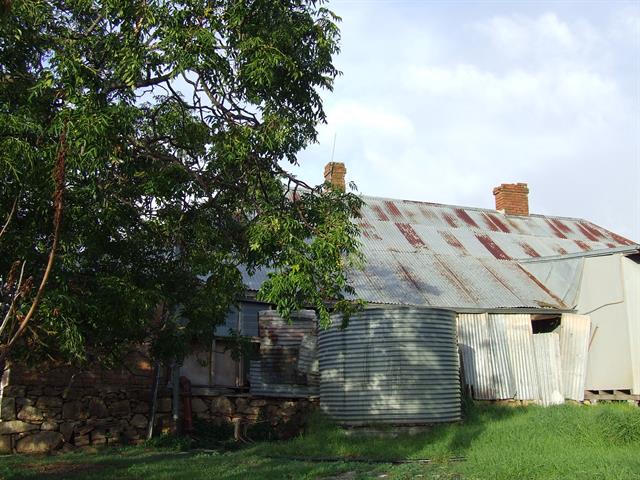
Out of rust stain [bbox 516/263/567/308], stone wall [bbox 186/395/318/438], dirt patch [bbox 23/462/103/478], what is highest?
rust stain [bbox 516/263/567/308]

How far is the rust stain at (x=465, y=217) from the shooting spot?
2452 cm

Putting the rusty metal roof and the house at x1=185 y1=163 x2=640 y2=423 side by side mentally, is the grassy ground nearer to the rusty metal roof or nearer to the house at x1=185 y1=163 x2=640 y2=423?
the house at x1=185 y1=163 x2=640 y2=423

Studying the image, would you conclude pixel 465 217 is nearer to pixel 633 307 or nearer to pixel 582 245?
pixel 582 245

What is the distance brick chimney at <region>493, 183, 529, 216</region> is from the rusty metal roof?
559mm

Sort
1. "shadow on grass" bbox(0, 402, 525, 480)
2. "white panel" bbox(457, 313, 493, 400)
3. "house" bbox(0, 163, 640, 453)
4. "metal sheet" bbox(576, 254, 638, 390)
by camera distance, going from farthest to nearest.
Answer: "metal sheet" bbox(576, 254, 638, 390)
"white panel" bbox(457, 313, 493, 400)
"house" bbox(0, 163, 640, 453)
"shadow on grass" bbox(0, 402, 525, 480)

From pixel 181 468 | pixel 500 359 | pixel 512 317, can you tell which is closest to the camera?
pixel 181 468

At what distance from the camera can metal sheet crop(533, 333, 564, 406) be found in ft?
57.1

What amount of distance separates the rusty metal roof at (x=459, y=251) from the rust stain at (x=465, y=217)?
0.04 metres

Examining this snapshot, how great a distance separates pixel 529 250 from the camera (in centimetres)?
2331

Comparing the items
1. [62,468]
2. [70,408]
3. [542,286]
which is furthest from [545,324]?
[62,468]

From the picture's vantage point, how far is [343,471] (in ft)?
32.8

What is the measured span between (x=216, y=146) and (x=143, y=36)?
1657 mm

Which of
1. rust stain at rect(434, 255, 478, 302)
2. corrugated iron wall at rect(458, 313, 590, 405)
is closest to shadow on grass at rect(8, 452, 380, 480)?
corrugated iron wall at rect(458, 313, 590, 405)

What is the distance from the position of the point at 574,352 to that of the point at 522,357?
1.45m
